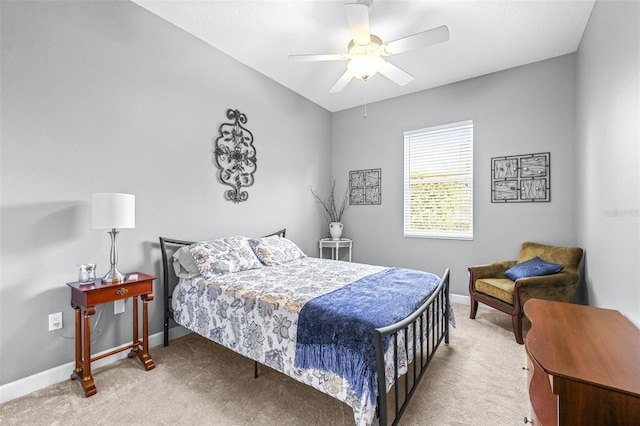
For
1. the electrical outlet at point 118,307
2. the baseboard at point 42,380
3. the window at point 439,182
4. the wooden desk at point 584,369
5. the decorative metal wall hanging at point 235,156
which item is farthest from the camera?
the window at point 439,182

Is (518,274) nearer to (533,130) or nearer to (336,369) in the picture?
(533,130)

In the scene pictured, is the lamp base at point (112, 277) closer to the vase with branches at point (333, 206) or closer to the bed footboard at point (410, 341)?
the bed footboard at point (410, 341)

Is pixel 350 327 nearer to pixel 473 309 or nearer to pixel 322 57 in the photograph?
pixel 322 57

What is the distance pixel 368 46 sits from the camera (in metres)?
Answer: 2.51

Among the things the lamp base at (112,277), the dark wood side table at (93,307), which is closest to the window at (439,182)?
the dark wood side table at (93,307)

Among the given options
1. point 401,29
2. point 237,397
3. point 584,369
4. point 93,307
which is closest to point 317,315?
point 237,397

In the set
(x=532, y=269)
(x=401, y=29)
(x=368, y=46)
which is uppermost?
(x=401, y=29)

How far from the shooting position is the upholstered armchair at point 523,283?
2.77 meters

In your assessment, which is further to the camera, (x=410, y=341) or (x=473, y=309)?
(x=473, y=309)

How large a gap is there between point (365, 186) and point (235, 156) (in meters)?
2.18

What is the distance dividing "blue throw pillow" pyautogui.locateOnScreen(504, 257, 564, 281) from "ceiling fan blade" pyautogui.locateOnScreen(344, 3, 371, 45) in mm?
2667

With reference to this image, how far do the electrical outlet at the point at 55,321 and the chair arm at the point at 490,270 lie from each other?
379 cm

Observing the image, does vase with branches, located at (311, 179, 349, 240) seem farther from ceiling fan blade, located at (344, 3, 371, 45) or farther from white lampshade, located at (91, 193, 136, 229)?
white lampshade, located at (91, 193, 136, 229)

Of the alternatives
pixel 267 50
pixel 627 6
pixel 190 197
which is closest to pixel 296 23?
pixel 267 50
